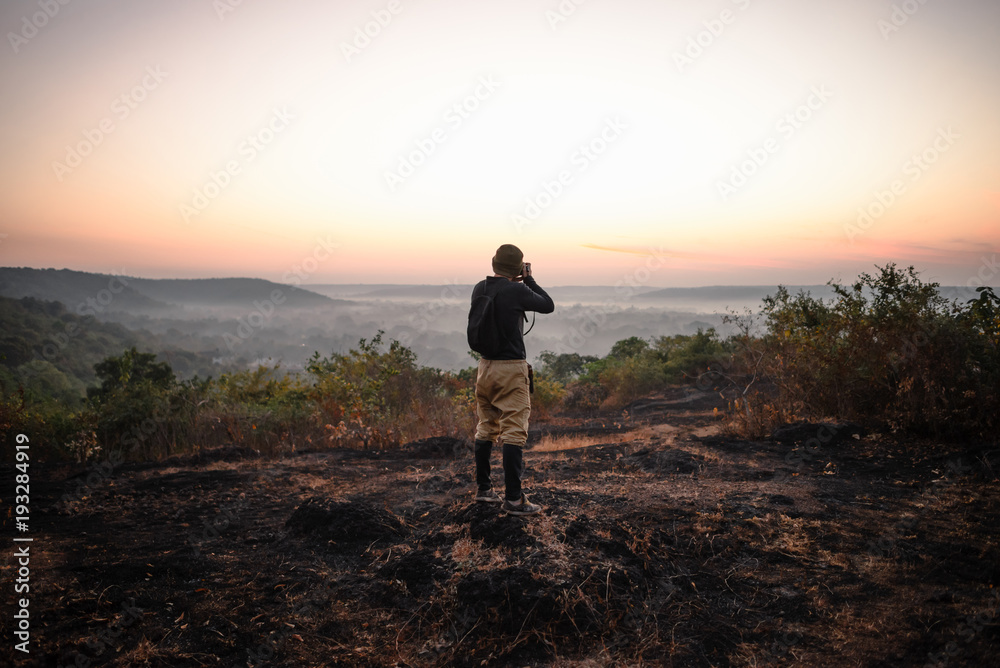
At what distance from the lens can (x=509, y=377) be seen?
4.14 metres

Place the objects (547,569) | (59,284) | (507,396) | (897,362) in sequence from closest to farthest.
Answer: (547,569) → (507,396) → (897,362) → (59,284)

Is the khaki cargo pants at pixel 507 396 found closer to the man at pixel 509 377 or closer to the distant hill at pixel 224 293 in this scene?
the man at pixel 509 377

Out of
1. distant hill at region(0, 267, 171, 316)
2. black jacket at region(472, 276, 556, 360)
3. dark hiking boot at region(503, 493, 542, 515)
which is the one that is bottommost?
dark hiking boot at region(503, 493, 542, 515)

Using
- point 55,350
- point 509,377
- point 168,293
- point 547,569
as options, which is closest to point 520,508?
point 547,569

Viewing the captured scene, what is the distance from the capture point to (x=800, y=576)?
350cm

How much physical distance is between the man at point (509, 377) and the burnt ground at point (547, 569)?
300 mm

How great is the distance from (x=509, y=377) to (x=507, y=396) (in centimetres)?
15

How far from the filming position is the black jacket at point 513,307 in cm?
412

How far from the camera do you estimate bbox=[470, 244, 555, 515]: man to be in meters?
4.10

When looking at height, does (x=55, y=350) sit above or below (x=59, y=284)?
below

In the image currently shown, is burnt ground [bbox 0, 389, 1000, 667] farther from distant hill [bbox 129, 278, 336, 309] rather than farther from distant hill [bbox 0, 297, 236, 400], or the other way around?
distant hill [bbox 129, 278, 336, 309]

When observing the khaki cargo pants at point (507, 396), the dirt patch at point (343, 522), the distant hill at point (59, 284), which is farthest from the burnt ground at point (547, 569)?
the distant hill at point (59, 284)

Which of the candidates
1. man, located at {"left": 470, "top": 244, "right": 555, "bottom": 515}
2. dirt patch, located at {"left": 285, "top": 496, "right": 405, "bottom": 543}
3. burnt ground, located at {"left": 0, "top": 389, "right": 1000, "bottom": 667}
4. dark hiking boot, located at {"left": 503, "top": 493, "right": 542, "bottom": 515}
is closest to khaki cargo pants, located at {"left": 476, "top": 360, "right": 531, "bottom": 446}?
man, located at {"left": 470, "top": 244, "right": 555, "bottom": 515}

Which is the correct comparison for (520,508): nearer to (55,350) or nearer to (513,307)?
(513,307)
